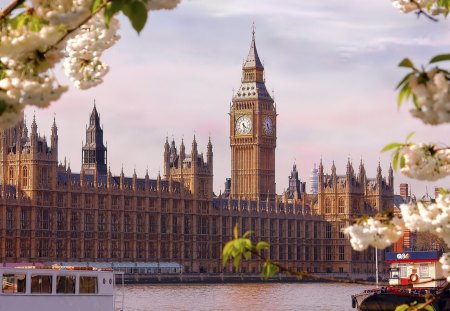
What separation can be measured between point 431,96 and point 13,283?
84.7ft

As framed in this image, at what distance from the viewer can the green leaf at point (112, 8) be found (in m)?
4.28

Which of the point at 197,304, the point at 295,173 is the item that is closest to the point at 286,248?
the point at 295,173

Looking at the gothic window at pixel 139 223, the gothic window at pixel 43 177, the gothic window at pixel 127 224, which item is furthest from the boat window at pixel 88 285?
the gothic window at pixel 139 223

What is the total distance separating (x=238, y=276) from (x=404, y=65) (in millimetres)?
97578

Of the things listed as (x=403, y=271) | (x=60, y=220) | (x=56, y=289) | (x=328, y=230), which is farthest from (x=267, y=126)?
(x=56, y=289)

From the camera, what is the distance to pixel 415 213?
500cm

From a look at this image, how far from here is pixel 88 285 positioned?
3053cm

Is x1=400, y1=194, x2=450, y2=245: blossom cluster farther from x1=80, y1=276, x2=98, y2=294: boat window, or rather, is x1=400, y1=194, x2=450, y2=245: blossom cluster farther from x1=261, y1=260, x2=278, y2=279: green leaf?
x1=80, y1=276, x2=98, y2=294: boat window

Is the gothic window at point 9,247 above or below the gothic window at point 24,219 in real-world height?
below

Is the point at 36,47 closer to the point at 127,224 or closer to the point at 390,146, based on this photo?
the point at 390,146

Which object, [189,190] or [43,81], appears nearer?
[43,81]

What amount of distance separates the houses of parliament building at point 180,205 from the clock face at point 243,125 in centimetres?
11

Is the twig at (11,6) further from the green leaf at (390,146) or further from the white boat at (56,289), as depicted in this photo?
the white boat at (56,289)

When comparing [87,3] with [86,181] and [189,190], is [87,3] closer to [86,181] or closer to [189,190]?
[86,181]
